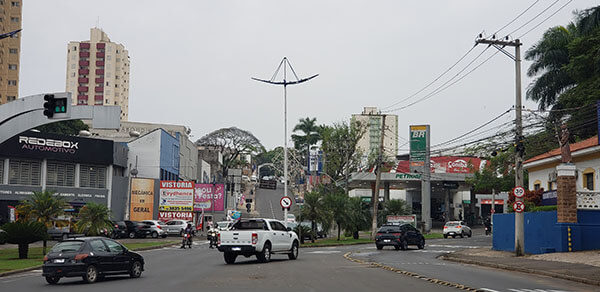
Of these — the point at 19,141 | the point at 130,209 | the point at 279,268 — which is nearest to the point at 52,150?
the point at 19,141

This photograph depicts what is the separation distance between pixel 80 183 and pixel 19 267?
119ft

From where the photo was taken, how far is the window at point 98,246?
18.6 m

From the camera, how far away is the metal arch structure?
26.2m

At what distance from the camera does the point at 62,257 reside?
58.9 ft

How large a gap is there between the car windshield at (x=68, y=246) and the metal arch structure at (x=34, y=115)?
771 cm

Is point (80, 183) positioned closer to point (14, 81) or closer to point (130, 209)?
point (130, 209)

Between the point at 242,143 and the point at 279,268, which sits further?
the point at 242,143

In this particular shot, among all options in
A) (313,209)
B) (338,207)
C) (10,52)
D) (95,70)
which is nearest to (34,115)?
(313,209)

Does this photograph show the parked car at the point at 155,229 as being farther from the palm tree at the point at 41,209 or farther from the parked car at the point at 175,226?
the palm tree at the point at 41,209

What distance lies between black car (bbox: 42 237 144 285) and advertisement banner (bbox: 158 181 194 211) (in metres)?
45.1

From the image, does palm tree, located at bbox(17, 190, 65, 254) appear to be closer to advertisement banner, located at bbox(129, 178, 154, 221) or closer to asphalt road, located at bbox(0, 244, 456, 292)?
asphalt road, located at bbox(0, 244, 456, 292)

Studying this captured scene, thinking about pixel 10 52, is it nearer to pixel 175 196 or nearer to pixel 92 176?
pixel 92 176

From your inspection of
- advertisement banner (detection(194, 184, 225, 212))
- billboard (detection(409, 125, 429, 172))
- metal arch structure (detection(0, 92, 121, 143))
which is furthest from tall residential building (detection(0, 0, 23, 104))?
metal arch structure (detection(0, 92, 121, 143))

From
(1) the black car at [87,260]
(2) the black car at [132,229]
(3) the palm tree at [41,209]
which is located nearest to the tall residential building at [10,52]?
(2) the black car at [132,229]
